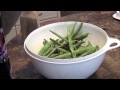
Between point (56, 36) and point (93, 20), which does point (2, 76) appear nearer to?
point (56, 36)

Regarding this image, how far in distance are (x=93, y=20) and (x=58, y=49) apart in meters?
0.45

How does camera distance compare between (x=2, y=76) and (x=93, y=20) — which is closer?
(x=2, y=76)

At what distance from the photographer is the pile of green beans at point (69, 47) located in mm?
656

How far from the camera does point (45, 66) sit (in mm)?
615

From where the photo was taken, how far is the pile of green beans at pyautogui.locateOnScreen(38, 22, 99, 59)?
656 millimetres

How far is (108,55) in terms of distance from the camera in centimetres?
80

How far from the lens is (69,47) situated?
0.68m

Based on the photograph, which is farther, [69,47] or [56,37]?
[56,37]
